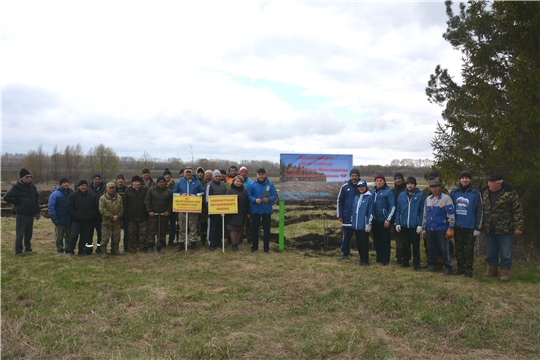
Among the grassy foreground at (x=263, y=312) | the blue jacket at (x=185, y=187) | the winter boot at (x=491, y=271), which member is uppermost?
the blue jacket at (x=185, y=187)

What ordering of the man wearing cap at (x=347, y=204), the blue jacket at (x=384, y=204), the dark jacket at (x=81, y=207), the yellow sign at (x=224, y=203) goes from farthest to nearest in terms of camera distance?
the yellow sign at (x=224, y=203), the dark jacket at (x=81, y=207), the man wearing cap at (x=347, y=204), the blue jacket at (x=384, y=204)

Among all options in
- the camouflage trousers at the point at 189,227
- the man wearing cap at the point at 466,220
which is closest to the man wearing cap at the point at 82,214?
the camouflage trousers at the point at 189,227

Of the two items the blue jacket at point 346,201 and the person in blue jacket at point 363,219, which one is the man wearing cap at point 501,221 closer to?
the person in blue jacket at point 363,219

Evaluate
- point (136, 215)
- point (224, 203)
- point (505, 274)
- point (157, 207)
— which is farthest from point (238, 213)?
point (505, 274)

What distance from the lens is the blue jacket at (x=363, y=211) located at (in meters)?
9.50

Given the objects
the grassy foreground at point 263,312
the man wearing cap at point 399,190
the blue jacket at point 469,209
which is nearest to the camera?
the grassy foreground at point 263,312

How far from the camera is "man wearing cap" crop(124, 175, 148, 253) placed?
10.9m

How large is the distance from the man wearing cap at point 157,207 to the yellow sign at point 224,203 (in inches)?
51.7

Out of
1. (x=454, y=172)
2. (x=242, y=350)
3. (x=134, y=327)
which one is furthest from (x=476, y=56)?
(x=134, y=327)

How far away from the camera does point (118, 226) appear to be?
35.3ft

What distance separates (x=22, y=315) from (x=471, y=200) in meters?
8.50

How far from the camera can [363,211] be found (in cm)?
954

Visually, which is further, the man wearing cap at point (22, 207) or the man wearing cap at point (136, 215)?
the man wearing cap at point (136, 215)

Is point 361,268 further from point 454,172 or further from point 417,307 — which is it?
point 454,172
